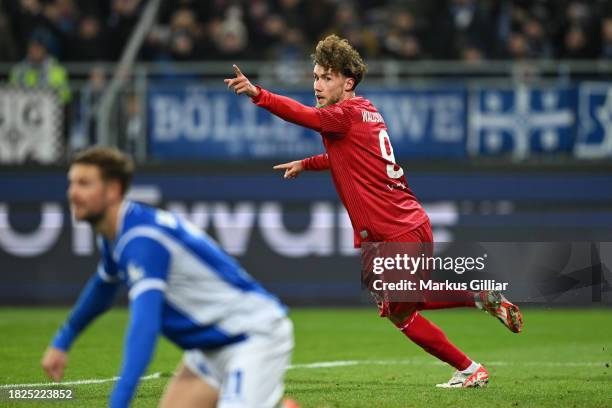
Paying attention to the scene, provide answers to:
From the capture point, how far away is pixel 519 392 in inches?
353

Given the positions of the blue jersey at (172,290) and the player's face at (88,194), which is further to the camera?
the player's face at (88,194)

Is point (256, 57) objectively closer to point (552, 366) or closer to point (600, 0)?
point (600, 0)

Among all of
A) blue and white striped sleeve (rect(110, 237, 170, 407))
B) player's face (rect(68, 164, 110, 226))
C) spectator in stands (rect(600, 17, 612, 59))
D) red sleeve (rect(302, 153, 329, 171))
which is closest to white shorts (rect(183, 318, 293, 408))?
blue and white striped sleeve (rect(110, 237, 170, 407))

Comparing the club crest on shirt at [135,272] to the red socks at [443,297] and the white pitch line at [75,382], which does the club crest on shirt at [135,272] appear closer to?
the red socks at [443,297]

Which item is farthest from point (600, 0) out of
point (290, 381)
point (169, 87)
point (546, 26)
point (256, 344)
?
point (256, 344)

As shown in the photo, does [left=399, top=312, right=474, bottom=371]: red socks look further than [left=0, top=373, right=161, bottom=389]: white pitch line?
No

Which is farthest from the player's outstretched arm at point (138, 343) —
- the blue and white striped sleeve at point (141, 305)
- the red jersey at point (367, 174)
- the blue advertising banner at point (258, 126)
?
the blue advertising banner at point (258, 126)

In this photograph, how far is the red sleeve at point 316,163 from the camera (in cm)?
937

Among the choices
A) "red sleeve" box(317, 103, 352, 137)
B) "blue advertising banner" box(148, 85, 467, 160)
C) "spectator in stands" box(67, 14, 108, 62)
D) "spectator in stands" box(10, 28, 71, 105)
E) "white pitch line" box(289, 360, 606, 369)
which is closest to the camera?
"red sleeve" box(317, 103, 352, 137)

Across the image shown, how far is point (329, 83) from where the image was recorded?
8945mm

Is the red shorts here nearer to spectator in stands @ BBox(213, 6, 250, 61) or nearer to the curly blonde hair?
the curly blonde hair

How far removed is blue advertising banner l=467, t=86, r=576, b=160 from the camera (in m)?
16.3
